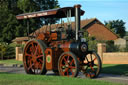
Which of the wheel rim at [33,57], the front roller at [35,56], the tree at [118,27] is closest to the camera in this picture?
the front roller at [35,56]

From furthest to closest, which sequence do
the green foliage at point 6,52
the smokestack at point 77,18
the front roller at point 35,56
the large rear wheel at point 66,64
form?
the green foliage at point 6,52
the front roller at point 35,56
the smokestack at point 77,18
the large rear wheel at point 66,64

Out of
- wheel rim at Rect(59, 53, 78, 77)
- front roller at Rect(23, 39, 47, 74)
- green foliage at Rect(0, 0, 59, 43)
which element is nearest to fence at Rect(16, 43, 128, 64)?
front roller at Rect(23, 39, 47, 74)

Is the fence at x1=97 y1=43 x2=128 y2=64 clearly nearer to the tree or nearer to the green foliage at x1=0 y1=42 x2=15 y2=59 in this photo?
the green foliage at x1=0 y1=42 x2=15 y2=59

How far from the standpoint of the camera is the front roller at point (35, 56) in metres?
12.4

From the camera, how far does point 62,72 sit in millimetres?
11492

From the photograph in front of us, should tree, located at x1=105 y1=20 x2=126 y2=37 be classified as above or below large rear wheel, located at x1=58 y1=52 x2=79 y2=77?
above

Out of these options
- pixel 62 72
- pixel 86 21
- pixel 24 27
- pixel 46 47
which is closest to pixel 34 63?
pixel 46 47

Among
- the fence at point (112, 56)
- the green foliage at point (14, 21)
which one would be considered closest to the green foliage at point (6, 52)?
the fence at point (112, 56)

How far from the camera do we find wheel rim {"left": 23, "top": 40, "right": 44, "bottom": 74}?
1284 centimetres

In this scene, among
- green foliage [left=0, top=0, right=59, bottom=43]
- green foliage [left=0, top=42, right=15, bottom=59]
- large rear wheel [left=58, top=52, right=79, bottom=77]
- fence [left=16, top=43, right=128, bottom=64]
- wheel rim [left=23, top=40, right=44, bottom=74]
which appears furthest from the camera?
green foliage [left=0, top=0, right=59, bottom=43]

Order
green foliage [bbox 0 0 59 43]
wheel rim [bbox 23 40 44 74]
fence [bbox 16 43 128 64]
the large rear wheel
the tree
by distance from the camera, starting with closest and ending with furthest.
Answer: the large rear wheel < wheel rim [bbox 23 40 44 74] < fence [bbox 16 43 128 64] < green foliage [bbox 0 0 59 43] < the tree

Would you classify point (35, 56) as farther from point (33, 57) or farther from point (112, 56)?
point (112, 56)

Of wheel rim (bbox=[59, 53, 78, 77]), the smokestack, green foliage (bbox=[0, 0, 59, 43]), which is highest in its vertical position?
green foliage (bbox=[0, 0, 59, 43])

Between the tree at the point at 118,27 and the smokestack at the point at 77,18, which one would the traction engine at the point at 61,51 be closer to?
the smokestack at the point at 77,18
